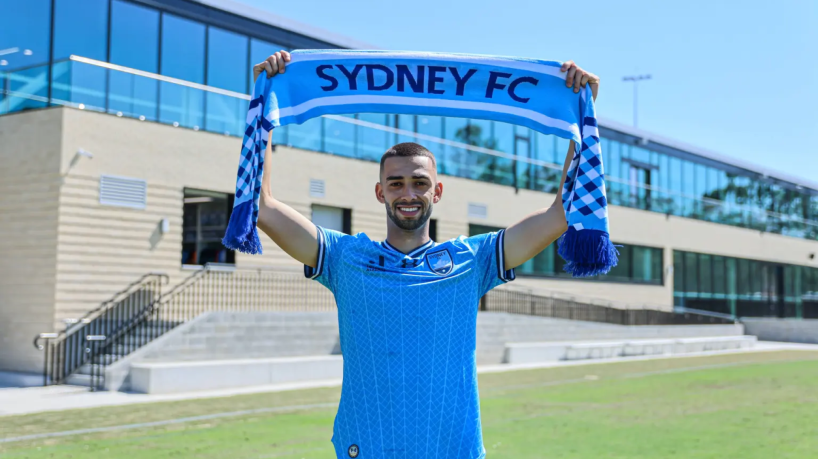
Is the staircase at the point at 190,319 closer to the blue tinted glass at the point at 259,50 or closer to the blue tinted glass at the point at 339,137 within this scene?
the blue tinted glass at the point at 339,137

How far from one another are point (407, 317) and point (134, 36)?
21.0 meters

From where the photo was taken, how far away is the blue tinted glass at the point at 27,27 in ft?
66.0

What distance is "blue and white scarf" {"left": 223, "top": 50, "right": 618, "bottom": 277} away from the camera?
381cm

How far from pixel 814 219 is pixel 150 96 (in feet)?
164

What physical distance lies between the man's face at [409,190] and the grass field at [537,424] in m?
6.37

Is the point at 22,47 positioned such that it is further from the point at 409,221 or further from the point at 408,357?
the point at 408,357

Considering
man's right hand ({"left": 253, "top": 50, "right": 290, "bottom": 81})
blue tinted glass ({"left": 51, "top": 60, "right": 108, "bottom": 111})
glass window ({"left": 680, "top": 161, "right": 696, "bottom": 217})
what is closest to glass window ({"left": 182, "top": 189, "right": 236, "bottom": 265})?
blue tinted glass ({"left": 51, "top": 60, "right": 108, "bottom": 111})

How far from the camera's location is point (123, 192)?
19625 mm

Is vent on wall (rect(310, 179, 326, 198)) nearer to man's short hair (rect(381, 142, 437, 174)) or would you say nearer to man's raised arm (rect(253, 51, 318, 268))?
man's raised arm (rect(253, 51, 318, 268))

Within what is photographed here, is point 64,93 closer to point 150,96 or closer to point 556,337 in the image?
point 150,96

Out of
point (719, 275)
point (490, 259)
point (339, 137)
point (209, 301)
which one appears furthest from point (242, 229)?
point (719, 275)

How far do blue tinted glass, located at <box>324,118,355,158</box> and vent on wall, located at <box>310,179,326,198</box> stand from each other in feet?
3.40

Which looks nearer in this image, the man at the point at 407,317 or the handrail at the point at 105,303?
the man at the point at 407,317

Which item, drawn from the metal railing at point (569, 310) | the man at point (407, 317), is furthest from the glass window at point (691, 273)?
the man at point (407, 317)
